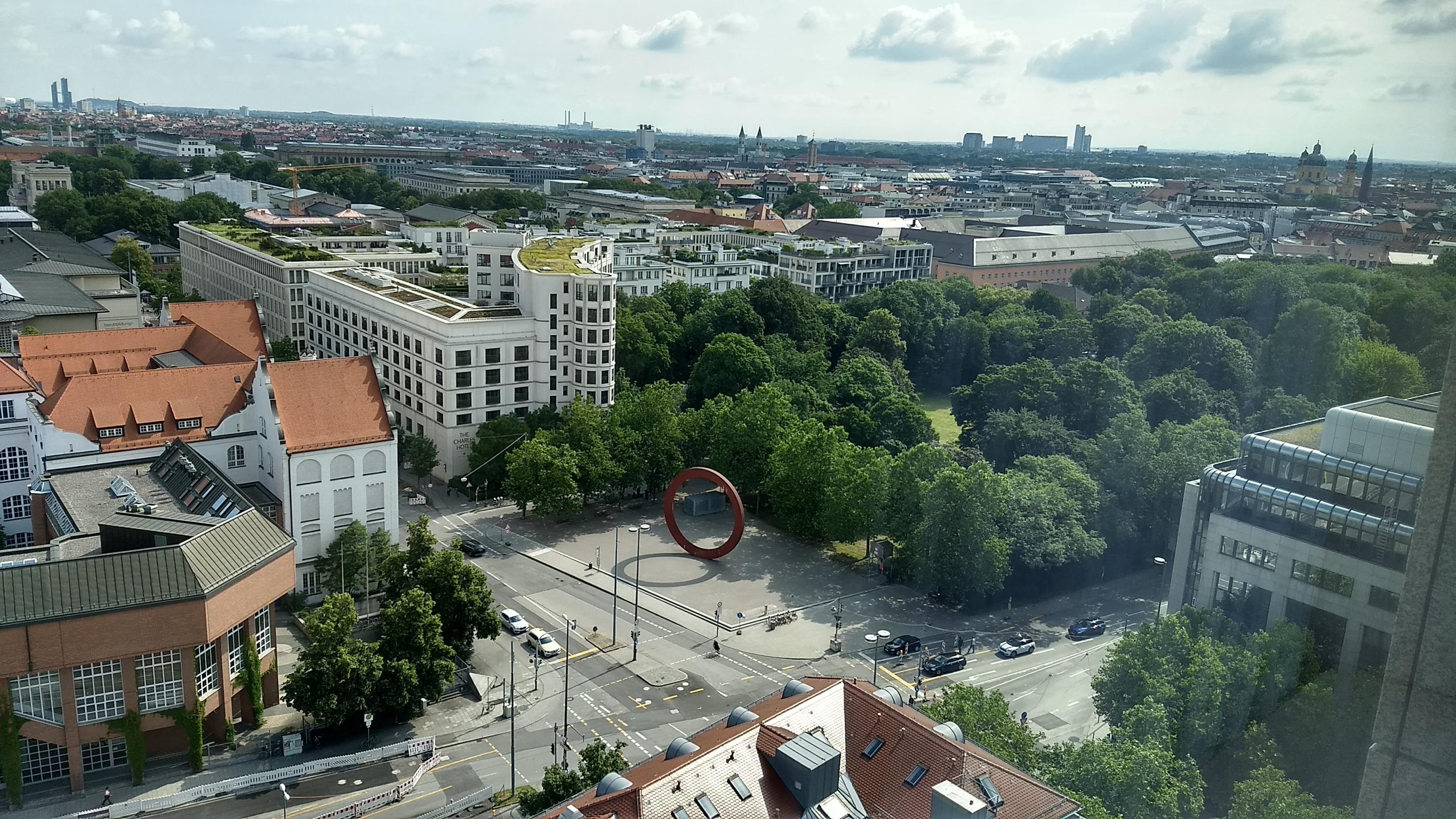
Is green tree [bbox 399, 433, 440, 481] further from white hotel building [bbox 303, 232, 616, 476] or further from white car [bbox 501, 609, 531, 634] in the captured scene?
white car [bbox 501, 609, 531, 634]

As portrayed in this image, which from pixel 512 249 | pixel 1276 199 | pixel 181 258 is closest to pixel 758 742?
pixel 512 249

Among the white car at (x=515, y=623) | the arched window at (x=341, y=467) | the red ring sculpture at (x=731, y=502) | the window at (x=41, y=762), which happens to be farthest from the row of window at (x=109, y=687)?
the red ring sculpture at (x=731, y=502)

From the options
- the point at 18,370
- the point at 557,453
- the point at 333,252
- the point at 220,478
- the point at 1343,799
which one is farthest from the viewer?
the point at 333,252

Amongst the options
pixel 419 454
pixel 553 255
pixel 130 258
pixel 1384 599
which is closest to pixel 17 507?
pixel 419 454

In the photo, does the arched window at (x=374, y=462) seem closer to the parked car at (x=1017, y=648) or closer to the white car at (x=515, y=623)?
the white car at (x=515, y=623)

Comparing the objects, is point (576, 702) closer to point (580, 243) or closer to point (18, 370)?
point (18, 370)

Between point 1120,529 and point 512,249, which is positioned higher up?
point 512,249

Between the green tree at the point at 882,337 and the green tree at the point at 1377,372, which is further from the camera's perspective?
the green tree at the point at 882,337
